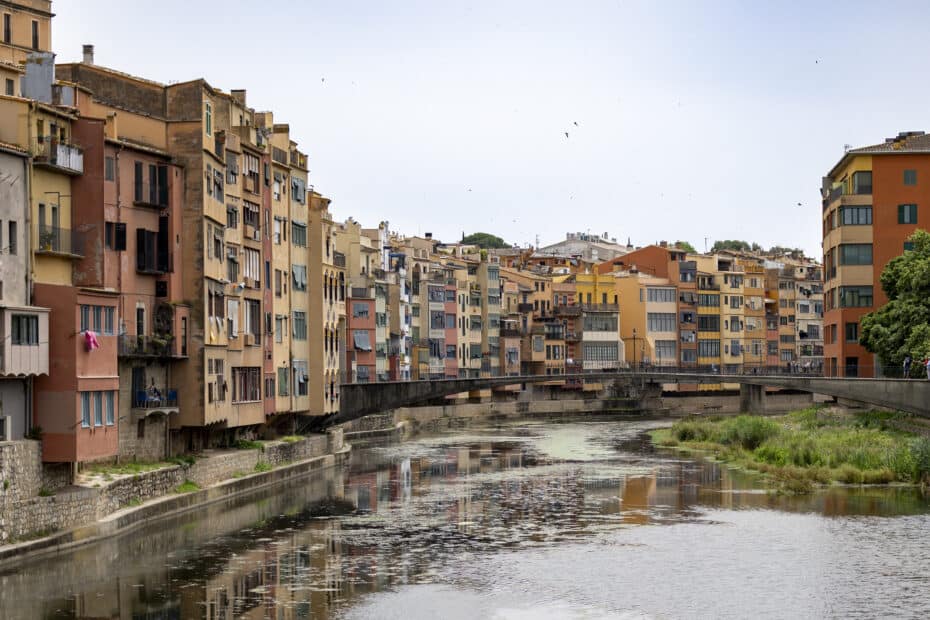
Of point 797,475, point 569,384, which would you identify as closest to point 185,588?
point 797,475

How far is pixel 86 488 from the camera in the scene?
43.1 meters

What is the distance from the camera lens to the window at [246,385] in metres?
61.3

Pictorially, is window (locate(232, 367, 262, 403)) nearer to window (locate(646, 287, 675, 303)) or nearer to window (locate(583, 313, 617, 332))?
window (locate(583, 313, 617, 332))

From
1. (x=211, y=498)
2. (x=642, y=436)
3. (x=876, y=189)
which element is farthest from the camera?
(x=642, y=436)

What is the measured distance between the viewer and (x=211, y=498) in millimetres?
54781

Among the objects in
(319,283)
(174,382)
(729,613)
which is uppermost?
(319,283)

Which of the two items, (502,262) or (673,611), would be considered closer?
(673,611)

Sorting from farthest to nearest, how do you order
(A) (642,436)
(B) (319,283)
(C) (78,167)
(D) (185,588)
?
(A) (642,436) < (B) (319,283) < (C) (78,167) < (D) (185,588)

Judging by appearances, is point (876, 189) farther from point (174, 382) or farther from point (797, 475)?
point (174, 382)

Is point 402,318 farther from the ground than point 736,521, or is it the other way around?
point 402,318

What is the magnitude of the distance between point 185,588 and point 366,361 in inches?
2631

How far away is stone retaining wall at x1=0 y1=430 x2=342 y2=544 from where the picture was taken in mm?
38875

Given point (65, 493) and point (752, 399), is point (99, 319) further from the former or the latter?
point (752, 399)

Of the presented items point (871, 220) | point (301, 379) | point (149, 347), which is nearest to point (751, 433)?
point (871, 220)
